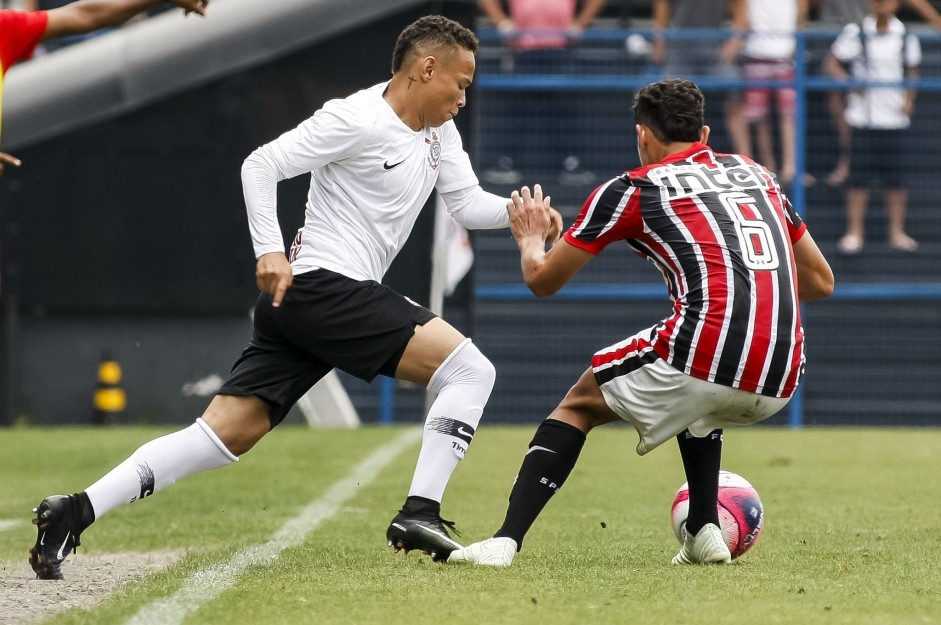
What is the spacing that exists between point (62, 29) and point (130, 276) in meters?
8.23

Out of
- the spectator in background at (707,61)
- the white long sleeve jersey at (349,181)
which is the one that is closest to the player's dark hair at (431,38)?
the white long sleeve jersey at (349,181)

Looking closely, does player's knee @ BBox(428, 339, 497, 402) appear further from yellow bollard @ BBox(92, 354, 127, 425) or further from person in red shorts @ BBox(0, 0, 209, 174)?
yellow bollard @ BBox(92, 354, 127, 425)

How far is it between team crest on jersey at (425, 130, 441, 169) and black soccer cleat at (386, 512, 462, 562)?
4.54ft

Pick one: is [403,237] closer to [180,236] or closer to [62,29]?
[62,29]

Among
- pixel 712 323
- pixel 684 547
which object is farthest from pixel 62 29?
pixel 684 547

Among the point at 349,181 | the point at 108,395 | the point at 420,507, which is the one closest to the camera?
the point at 420,507

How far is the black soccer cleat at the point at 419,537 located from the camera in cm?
506

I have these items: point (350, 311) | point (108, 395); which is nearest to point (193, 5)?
point (350, 311)

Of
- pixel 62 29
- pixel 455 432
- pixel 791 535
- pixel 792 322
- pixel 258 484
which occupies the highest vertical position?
pixel 62 29

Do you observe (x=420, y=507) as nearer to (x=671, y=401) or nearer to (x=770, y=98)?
(x=671, y=401)

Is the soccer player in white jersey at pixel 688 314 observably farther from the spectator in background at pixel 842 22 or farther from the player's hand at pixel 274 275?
the spectator in background at pixel 842 22

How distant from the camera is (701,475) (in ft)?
17.6

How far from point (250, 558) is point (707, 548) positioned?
1709mm

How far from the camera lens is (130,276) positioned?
13.2 meters
